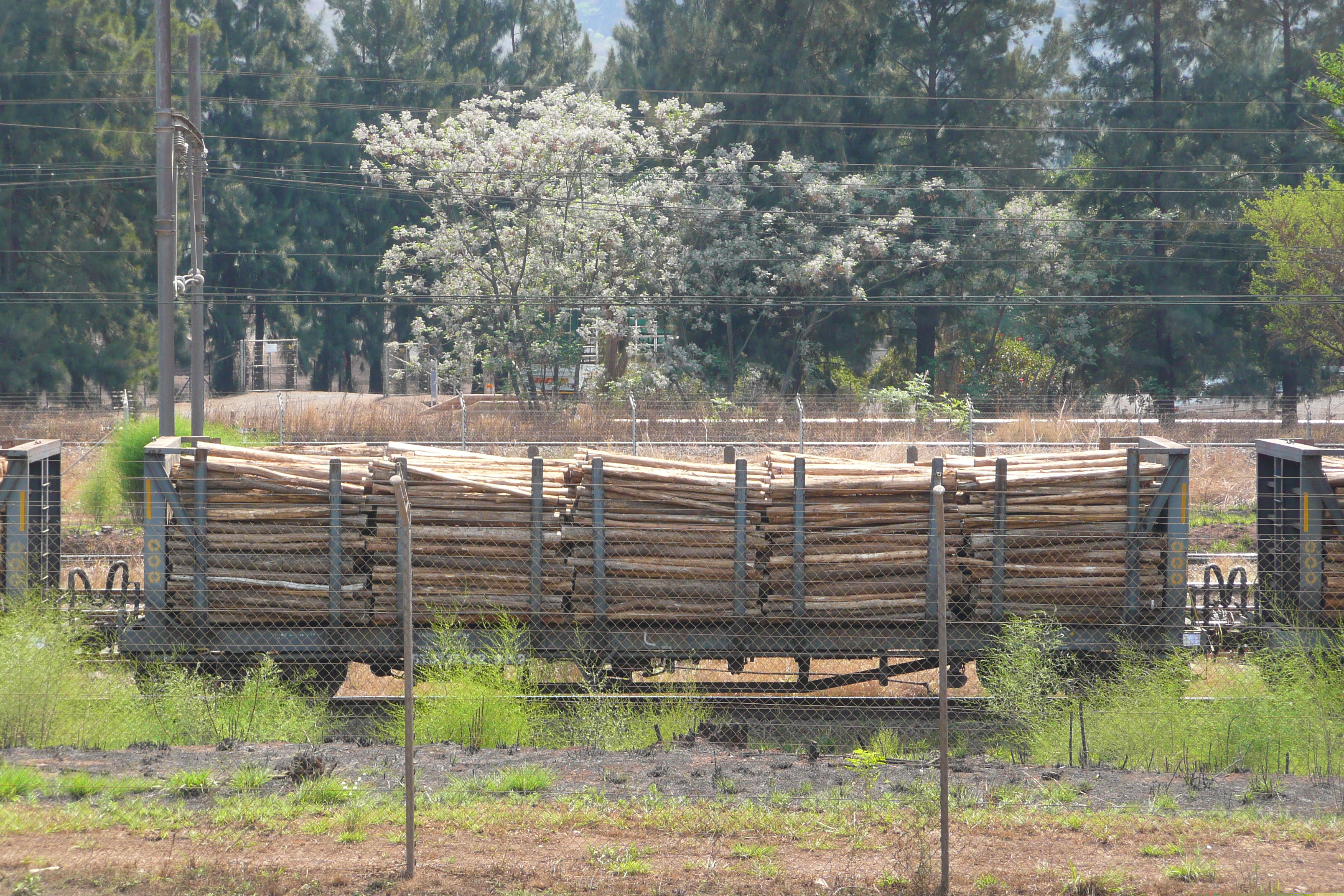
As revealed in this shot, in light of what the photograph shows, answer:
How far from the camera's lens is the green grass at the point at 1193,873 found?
5188 mm

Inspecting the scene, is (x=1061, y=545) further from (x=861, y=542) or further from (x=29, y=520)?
(x=29, y=520)

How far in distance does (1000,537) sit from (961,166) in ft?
119

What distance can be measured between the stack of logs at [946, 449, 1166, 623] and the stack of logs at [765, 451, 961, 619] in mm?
199

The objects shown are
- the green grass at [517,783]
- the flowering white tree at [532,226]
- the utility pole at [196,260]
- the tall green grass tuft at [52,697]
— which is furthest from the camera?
the flowering white tree at [532,226]

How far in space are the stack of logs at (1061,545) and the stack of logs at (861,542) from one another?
0.20m

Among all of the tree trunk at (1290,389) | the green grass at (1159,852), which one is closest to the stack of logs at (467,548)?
the green grass at (1159,852)

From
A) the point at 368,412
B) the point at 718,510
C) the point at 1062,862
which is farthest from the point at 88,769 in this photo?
the point at 368,412

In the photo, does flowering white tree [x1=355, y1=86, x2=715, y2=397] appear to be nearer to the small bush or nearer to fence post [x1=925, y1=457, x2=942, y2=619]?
fence post [x1=925, y1=457, x2=942, y2=619]

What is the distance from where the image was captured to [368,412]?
33.8 m

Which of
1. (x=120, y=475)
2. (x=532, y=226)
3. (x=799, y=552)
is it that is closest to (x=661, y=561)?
(x=799, y=552)

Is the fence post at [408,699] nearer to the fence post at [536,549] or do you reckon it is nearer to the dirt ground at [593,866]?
the dirt ground at [593,866]

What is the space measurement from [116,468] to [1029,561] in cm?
1468

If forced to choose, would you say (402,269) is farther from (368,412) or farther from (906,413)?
(906,413)

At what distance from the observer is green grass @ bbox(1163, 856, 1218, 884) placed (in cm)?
519
